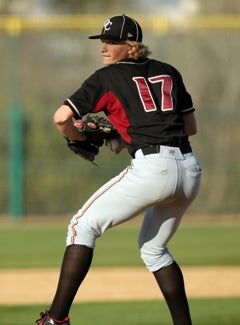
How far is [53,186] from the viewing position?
Result: 14.8 m

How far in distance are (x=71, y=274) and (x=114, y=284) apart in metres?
3.12

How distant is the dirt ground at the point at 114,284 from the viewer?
754cm

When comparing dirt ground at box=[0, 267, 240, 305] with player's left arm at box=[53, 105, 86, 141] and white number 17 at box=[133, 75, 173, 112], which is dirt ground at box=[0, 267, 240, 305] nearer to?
player's left arm at box=[53, 105, 86, 141]

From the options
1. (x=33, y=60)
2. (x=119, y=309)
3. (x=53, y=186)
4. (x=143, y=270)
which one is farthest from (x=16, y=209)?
(x=119, y=309)

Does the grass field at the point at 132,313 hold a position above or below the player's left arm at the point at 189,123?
below

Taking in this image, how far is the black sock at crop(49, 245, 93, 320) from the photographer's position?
5.09 m


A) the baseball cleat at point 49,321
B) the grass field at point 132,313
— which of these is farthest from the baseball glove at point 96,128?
the grass field at point 132,313

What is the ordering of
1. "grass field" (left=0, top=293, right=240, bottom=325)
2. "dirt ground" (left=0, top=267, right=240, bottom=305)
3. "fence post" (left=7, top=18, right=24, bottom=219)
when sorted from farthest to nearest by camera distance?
1. "fence post" (left=7, top=18, right=24, bottom=219)
2. "dirt ground" (left=0, top=267, right=240, bottom=305)
3. "grass field" (left=0, top=293, right=240, bottom=325)

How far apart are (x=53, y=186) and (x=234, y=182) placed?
2724mm

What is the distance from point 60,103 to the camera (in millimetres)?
14805

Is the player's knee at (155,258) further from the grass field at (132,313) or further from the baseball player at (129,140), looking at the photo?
the grass field at (132,313)

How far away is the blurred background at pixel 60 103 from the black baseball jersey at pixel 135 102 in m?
9.32

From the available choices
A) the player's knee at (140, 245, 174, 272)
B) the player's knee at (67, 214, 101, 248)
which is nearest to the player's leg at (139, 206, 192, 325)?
the player's knee at (140, 245, 174, 272)

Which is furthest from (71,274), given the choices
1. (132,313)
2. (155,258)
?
(132,313)
